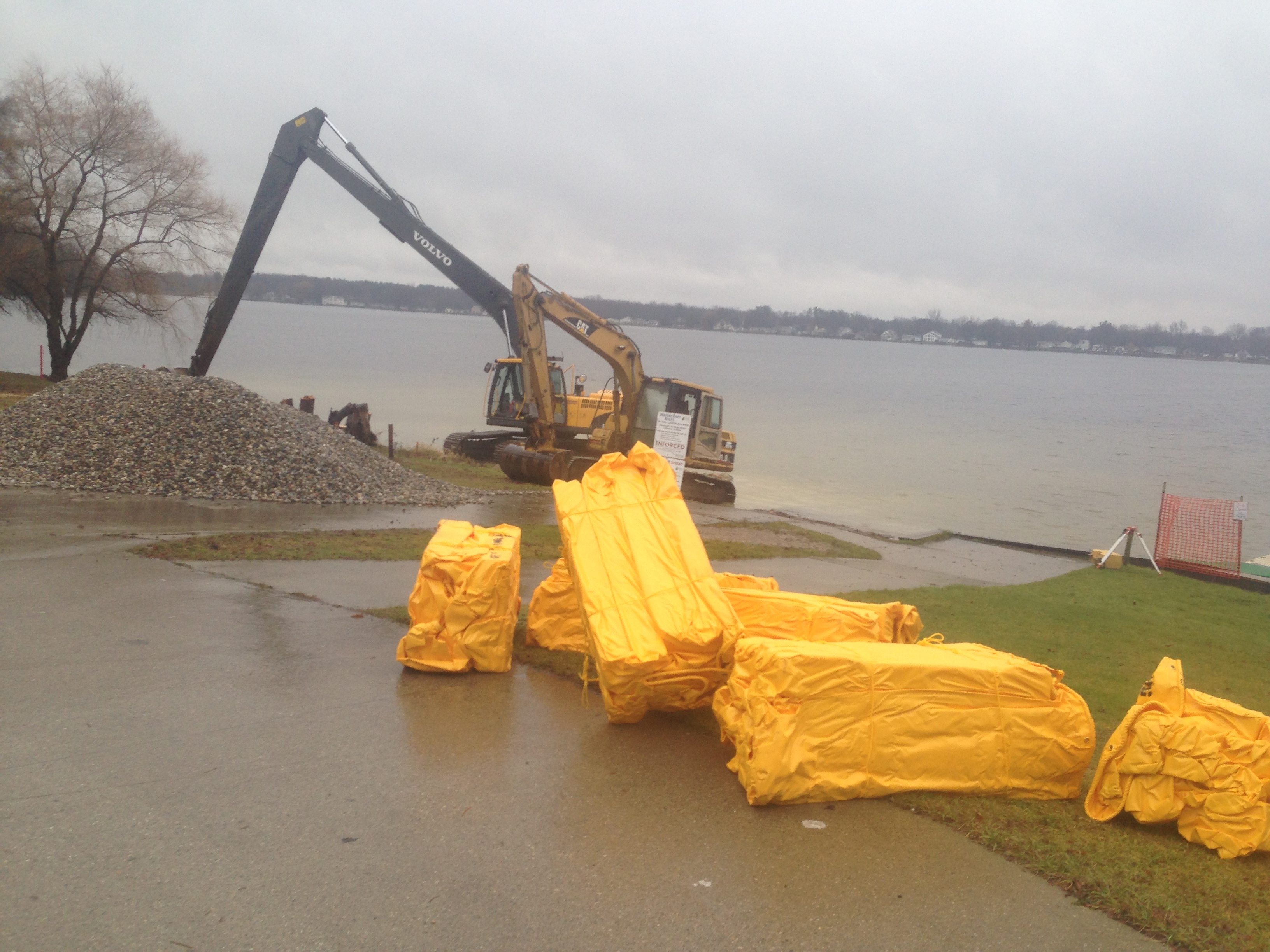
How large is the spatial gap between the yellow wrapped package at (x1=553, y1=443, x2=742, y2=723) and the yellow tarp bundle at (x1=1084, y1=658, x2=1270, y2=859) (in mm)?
2303

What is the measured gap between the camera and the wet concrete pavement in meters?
4.11

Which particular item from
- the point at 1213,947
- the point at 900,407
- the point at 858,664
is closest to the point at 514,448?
the point at 858,664

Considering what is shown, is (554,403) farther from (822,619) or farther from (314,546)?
(822,619)

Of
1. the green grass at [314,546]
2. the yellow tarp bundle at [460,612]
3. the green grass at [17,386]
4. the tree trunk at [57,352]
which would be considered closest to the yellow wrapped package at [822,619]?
the yellow tarp bundle at [460,612]

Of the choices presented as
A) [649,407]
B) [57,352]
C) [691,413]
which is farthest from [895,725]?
[57,352]

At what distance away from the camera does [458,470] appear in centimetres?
2430

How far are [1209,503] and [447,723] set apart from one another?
21.8 metres

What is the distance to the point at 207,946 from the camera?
3.81m

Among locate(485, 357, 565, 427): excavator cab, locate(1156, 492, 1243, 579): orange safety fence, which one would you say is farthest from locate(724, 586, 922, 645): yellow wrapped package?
locate(485, 357, 565, 427): excavator cab

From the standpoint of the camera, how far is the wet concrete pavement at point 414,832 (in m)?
4.11

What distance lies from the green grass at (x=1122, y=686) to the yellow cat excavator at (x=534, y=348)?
417 inches

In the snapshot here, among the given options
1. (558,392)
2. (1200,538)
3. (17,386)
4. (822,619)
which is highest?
(558,392)

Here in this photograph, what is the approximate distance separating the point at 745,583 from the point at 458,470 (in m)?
17.4

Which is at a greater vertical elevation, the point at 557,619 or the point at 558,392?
the point at 558,392
